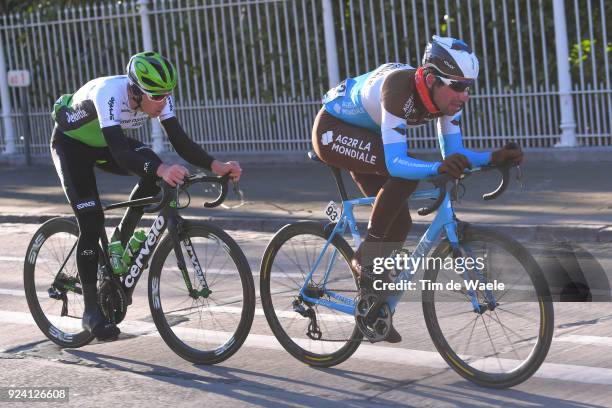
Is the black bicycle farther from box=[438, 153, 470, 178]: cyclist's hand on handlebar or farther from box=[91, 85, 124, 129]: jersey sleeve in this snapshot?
box=[438, 153, 470, 178]: cyclist's hand on handlebar

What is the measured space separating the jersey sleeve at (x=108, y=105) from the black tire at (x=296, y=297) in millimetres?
1053

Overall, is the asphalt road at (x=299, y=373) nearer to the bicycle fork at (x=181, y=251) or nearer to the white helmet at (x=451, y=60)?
the bicycle fork at (x=181, y=251)

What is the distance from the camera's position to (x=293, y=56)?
643 inches

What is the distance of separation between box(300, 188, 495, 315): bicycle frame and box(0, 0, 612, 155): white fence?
8.27 metres

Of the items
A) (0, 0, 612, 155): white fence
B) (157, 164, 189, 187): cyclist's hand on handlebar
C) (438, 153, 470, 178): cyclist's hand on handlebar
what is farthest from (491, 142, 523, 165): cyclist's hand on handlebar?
(0, 0, 612, 155): white fence

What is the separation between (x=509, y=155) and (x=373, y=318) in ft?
3.91

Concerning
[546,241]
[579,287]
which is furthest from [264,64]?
[579,287]

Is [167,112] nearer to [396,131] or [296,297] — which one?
[296,297]

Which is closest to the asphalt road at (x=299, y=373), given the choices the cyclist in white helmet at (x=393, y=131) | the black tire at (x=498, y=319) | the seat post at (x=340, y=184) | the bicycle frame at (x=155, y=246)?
the black tire at (x=498, y=319)

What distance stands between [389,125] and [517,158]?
663mm

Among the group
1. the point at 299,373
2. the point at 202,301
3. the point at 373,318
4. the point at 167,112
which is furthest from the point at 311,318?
the point at 167,112

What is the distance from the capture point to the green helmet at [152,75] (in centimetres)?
641

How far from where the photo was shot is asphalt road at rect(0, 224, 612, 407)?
5.73 meters

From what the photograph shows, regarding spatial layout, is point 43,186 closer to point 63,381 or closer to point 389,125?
point 63,381
